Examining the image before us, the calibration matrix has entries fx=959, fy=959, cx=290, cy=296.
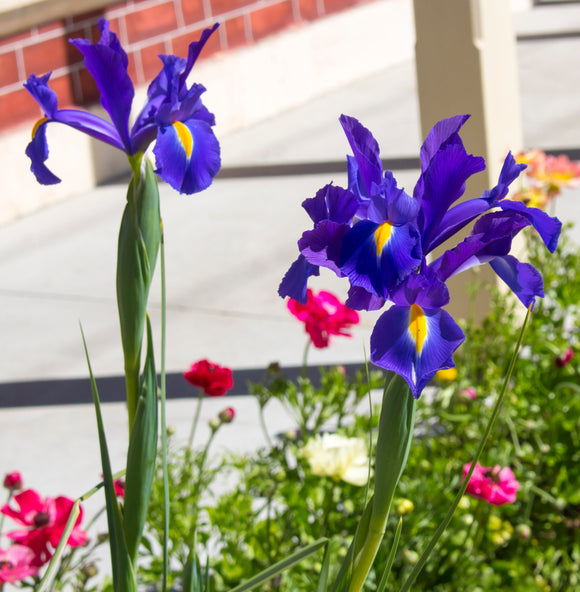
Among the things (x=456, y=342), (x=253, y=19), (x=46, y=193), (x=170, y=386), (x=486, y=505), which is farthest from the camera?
(x=253, y=19)

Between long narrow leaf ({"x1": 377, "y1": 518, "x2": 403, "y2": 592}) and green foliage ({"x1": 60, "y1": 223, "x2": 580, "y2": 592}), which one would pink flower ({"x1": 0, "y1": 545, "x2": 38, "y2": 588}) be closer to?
green foliage ({"x1": 60, "y1": 223, "x2": 580, "y2": 592})

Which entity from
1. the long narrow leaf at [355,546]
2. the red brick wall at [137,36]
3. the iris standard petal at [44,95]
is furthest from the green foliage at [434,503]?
the red brick wall at [137,36]

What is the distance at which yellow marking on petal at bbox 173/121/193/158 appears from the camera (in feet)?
3.38

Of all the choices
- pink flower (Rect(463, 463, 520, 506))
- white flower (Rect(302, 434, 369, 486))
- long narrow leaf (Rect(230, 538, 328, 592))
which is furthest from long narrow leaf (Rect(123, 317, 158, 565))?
pink flower (Rect(463, 463, 520, 506))

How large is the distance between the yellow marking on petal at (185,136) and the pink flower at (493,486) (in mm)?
795

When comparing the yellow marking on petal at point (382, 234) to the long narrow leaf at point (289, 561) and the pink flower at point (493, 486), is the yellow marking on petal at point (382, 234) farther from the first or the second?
the pink flower at point (493, 486)

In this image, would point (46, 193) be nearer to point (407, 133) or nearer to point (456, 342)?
point (407, 133)

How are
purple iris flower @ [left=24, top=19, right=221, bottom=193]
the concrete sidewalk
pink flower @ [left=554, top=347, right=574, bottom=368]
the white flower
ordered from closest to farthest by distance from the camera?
1. purple iris flower @ [left=24, top=19, right=221, bottom=193]
2. the white flower
3. pink flower @ [left=554, top=347, right=574, bottom=368]
4. the concrete sidewalk

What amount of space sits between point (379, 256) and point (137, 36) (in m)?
5.34

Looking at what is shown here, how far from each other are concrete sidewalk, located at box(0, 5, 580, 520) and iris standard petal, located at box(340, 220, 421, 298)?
1.97 meters

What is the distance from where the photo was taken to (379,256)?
80 centimetres

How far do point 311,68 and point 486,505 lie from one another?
5.49m

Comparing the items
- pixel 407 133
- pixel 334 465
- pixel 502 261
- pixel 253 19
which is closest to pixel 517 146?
pixel 334 465

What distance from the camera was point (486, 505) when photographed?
1.77 meters
